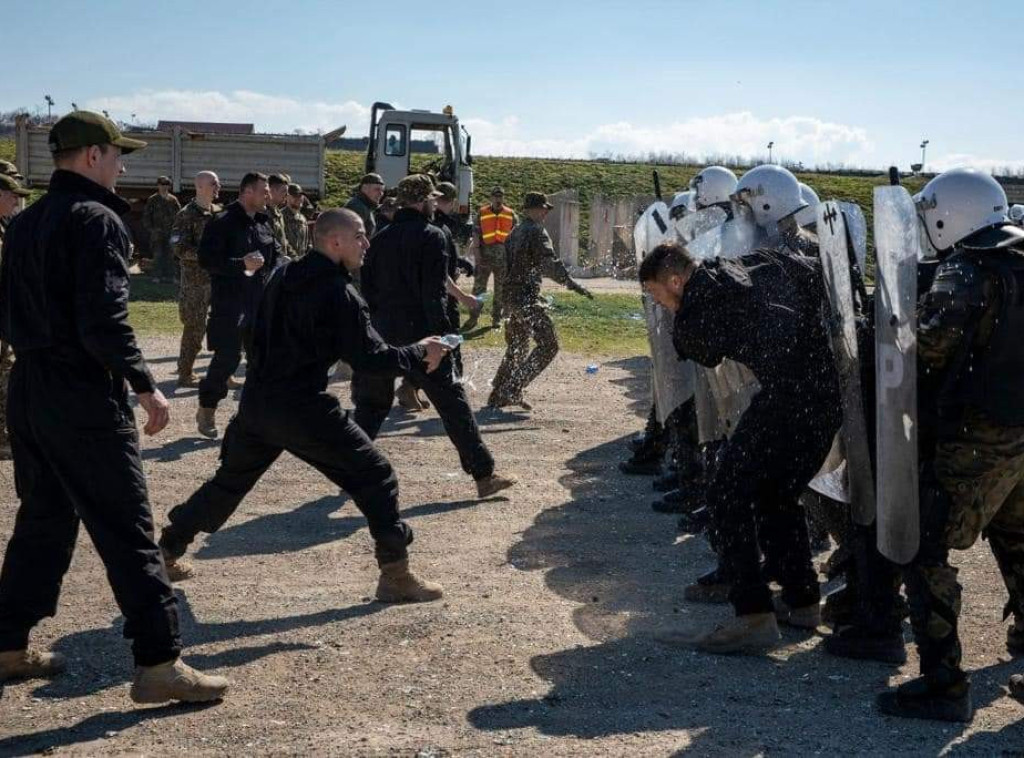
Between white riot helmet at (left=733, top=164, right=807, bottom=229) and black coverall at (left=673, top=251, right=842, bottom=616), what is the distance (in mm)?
1203

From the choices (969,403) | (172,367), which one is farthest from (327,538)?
(172,367)

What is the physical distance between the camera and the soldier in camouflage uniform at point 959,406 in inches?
→ 174

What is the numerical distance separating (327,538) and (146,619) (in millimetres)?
2753

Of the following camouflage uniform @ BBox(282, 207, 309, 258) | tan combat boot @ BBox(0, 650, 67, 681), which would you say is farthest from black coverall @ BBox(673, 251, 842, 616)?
camouflage uniform @ BBox(282, 207, 309, 258)

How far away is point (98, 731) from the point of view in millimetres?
4402

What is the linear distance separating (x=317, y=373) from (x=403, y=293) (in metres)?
3.08

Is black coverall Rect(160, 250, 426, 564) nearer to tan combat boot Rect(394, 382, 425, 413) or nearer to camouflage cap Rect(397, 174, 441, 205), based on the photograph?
camouflage cap Rect(397, 174, 441, 205)

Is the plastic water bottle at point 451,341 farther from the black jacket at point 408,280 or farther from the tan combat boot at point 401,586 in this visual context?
the black jacket at point 408,280

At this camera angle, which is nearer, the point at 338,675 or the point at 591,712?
the point at 591,712

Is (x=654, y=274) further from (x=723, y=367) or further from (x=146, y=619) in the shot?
(x=146, y=619)

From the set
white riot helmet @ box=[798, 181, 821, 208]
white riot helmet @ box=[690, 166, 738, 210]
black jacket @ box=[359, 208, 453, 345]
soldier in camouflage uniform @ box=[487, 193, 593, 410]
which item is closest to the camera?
white riot helmet @ box=[798, 181, 821, 208]

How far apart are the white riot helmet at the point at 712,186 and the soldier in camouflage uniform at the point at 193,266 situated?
508 cm

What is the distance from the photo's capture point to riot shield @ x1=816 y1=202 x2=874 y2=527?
16.7 ft

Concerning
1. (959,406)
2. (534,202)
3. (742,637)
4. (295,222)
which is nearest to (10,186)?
(534,202)
